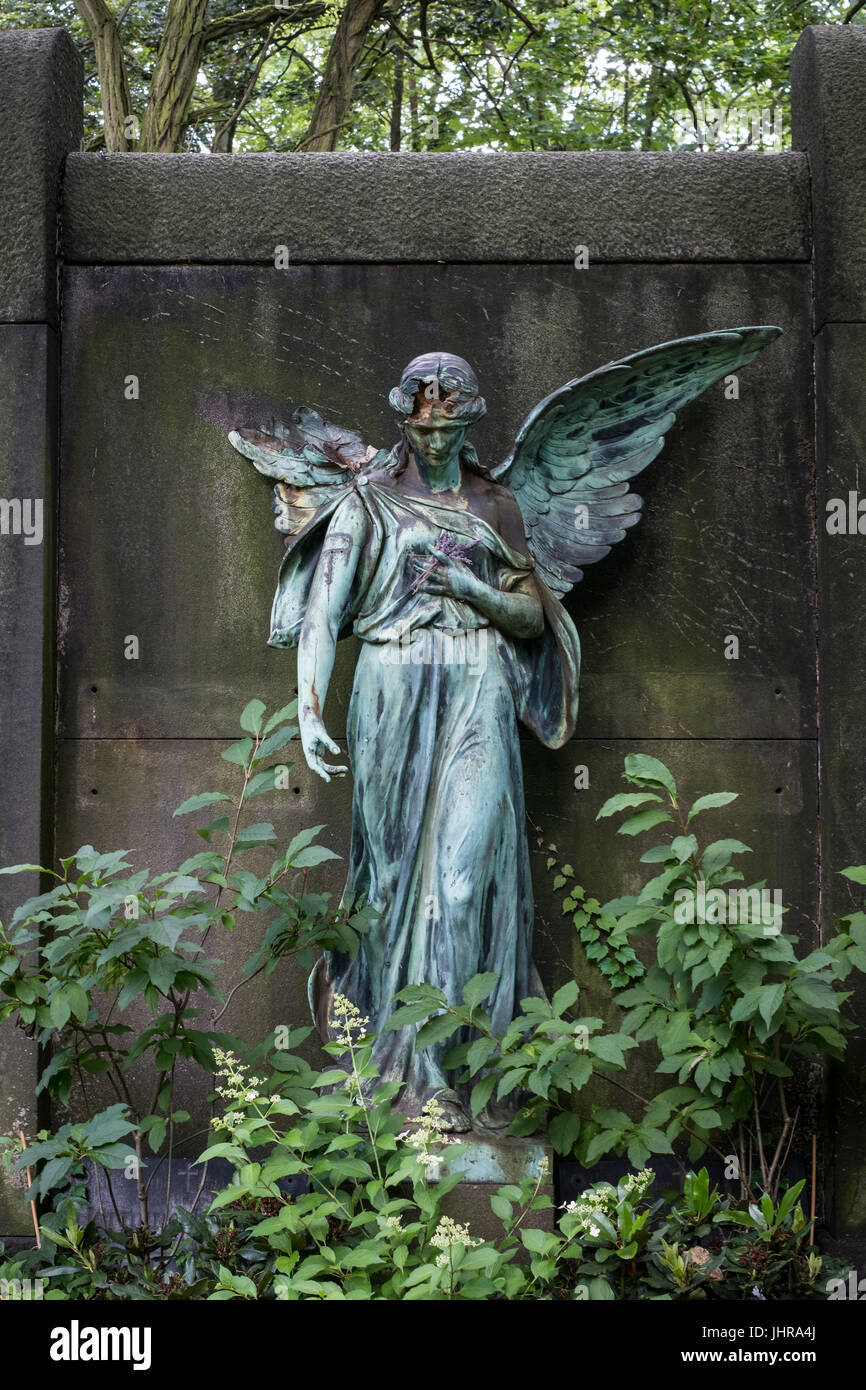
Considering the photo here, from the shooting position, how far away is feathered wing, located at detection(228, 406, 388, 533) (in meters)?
5.43

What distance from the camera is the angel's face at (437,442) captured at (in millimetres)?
4891

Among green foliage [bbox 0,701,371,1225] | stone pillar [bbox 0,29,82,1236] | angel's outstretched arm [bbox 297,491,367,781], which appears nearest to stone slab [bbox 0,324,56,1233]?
stone pillar [bbox 0,29,82,1236]

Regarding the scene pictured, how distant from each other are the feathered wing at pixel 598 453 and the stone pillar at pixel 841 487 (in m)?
0.39

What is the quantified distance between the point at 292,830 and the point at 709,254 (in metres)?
2.42

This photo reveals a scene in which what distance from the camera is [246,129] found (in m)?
14.7

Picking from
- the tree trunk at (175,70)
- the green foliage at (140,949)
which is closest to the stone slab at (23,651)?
the green foliage at (140,949)

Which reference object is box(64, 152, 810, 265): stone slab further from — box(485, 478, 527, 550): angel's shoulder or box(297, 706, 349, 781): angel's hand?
box(297, 706, 349, 781): angel's hand

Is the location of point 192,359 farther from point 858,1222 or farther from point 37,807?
point 858,1222

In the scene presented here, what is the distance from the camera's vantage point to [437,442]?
16.1ft

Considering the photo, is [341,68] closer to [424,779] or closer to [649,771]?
[424,779]

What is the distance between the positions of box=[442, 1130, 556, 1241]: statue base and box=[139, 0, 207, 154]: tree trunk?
699 cm

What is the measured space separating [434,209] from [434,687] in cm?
183

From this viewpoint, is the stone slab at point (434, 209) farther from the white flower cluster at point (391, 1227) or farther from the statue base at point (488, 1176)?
the white flower cluster at point (391, 1227)

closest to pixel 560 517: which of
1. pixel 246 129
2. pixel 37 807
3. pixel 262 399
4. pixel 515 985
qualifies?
pixel 262 399
